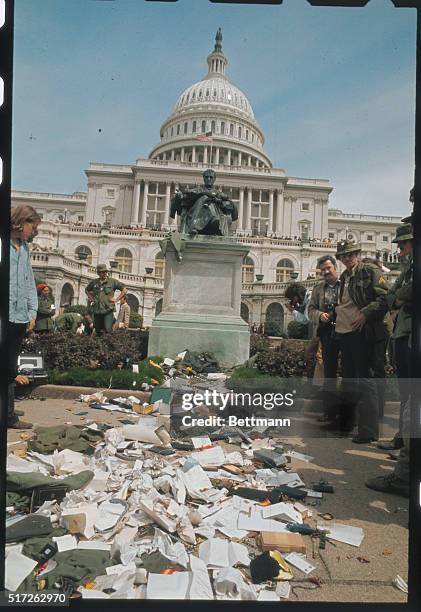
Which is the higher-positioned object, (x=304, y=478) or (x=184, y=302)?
(x=184, y=302)

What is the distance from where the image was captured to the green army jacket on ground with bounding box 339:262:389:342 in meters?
4.07

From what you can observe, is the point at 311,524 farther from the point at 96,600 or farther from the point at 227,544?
the point at 96,600

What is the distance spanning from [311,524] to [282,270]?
44971 millimetres

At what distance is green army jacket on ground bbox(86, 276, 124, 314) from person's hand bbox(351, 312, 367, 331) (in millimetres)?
5341

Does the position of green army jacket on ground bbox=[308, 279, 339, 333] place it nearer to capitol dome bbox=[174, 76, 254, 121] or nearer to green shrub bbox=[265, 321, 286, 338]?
capitol dome bbox=[174, 76, 254, 121]

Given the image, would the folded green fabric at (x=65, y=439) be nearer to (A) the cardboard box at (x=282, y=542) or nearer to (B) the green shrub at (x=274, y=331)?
(A) the cardboard box at (x=282, y=542)

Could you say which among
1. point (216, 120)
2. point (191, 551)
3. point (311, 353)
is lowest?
point (191, 551)

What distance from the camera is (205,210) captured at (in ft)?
30.2

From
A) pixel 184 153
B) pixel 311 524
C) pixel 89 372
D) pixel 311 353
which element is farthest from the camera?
pixel 184 153

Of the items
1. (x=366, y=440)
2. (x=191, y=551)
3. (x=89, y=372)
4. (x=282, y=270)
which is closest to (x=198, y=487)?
(x=191, y=551)

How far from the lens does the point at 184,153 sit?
33.9 m

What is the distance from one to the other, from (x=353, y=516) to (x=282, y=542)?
613mm

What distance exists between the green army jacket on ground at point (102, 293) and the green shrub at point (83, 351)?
868 millimetres

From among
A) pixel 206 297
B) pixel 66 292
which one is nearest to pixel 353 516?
pixel 206 297
